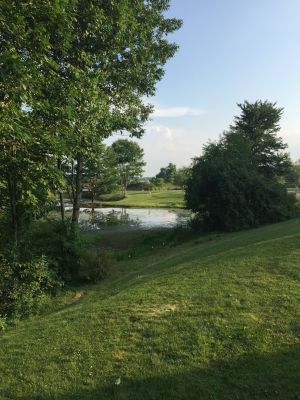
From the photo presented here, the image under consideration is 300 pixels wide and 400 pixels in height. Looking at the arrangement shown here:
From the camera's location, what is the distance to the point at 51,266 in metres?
11.9

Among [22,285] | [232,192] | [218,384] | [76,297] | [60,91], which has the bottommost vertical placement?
[76,297]

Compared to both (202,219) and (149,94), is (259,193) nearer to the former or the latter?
(202,219)

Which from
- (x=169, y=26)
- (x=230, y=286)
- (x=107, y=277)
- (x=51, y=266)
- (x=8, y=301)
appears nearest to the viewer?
(x=230, y=286)

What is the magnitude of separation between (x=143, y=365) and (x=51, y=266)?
7498 millimetres

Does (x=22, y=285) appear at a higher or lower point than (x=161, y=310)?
lower

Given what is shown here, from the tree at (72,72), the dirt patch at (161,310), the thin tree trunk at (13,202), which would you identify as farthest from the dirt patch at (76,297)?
the dirt patch at (161,310)

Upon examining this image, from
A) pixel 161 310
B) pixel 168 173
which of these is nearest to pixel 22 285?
pixel 161 310

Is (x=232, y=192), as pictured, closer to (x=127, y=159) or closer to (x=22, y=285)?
(x=22, y=285)

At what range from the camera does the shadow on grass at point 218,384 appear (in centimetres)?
436

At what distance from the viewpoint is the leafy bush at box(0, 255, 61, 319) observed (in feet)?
29.1

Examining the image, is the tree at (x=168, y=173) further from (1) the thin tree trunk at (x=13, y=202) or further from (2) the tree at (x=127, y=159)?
(1) the thin tree trunk at (x=13, y=202)

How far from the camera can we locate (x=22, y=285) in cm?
938

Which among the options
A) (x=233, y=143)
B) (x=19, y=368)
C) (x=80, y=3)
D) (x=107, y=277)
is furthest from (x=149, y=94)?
(x=19, y=368)

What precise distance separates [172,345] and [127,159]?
64.0m
